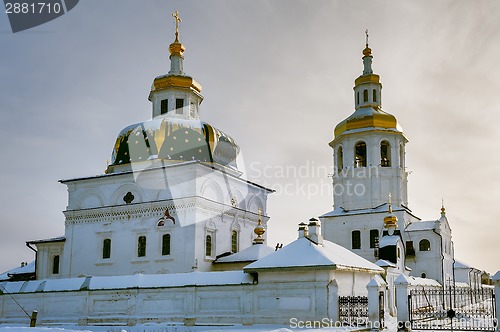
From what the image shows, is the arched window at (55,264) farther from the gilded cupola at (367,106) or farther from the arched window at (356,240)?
the gilded cupola at (367,106)

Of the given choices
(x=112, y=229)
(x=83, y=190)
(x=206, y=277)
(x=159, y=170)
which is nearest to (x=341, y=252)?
(x=206, y=277)

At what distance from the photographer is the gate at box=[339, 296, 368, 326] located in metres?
16.5

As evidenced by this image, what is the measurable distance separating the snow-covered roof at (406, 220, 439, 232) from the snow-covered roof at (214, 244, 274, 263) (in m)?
10.8

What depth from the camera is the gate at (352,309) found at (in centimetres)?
1655

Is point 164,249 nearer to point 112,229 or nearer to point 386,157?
point 112,229

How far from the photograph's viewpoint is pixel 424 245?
107 feet

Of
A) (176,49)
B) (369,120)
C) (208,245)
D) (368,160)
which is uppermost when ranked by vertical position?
(176,49)

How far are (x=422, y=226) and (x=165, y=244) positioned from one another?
581 inches

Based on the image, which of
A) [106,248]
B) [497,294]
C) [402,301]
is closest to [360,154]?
[106,248]

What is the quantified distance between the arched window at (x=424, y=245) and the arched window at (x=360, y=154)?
5.11 metres

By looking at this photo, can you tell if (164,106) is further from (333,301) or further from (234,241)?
(333,301)

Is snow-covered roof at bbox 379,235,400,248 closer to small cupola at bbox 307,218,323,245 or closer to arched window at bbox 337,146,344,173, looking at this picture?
arched window at bbox 337,146,344,173

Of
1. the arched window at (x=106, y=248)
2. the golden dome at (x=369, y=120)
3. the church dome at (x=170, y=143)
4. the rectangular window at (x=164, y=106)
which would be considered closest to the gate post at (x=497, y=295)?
the church dome at (x=170, y=143)

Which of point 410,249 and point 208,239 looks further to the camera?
point 410,249
